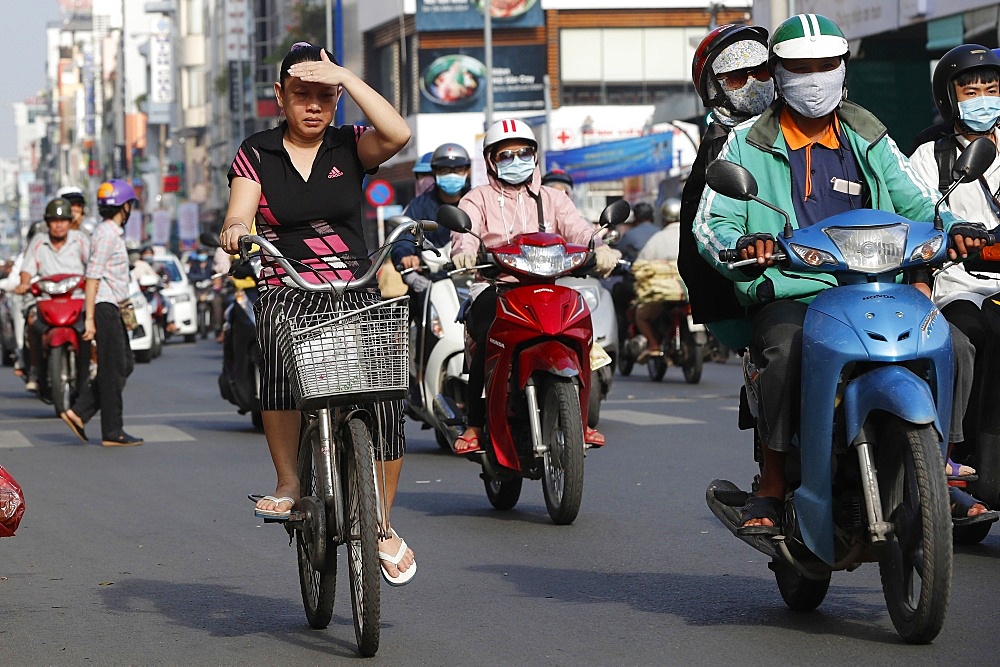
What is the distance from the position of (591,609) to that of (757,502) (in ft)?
3.07

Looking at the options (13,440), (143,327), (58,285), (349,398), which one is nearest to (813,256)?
Answer: (349,398)

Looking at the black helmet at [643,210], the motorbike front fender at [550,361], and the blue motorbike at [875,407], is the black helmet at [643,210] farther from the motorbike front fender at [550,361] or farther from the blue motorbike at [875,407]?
the blue motorbike at [875,407]

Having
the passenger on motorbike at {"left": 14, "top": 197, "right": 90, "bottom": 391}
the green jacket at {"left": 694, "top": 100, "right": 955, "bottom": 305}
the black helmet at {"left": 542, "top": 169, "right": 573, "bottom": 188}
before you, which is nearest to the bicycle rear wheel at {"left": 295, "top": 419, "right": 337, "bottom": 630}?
the green jacket at {"left": 694, "top": 100, "right": 955, "bottom": 305}

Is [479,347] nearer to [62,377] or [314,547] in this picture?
[314,547]

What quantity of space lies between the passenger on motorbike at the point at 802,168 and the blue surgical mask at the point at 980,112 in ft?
5.54

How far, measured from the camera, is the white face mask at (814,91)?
6.26 metres

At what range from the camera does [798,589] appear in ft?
21.3

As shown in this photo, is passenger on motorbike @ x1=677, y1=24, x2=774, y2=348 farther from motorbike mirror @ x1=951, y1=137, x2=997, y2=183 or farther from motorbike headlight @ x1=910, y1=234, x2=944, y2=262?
motorbike headlight @ x1=910, y1=234, x2=944, y2=262

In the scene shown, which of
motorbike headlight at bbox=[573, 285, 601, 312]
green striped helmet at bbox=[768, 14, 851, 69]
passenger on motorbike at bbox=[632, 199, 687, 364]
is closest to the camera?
green striped helmet at bbox=[768, 14, 851, 69]

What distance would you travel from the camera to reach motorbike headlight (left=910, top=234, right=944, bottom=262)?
5719mm

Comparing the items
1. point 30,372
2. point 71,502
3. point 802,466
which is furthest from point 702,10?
point 802,466

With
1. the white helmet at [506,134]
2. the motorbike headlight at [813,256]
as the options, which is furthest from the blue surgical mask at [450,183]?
the motorbike headlight at [813,256]

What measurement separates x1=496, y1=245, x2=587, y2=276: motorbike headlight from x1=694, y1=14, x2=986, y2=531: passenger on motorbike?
2634 millimetres

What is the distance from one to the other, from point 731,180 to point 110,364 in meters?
9.04
